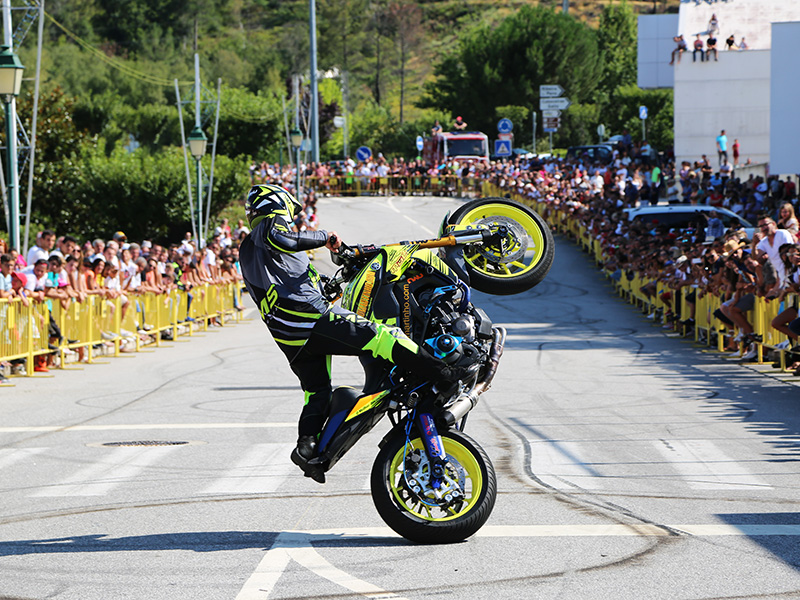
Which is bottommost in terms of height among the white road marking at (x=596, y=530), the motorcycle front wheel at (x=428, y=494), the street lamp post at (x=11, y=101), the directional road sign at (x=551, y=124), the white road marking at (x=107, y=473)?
the white road marking at (x=107, y=473)

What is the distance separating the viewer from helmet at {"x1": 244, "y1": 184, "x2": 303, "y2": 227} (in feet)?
22.8

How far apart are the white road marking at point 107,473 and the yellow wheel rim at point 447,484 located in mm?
2767

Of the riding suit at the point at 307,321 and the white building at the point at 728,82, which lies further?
the white building at the point at 728,82

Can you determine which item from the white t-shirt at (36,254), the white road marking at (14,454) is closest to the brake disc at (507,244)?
the white road marking at (14,454)

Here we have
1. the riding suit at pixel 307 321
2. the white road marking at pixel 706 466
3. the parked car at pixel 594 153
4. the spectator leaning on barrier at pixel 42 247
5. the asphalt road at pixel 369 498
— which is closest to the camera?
the asphalt road at pixel 369 498

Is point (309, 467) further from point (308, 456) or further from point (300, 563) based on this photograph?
point (300, 563)

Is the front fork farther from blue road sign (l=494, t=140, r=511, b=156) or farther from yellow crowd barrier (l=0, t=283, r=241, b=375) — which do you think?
blue road sign (l=494, t=140, r=511, b=156)

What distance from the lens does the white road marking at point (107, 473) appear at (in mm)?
8492

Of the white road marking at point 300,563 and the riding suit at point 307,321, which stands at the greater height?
the riding suit at point 307,321

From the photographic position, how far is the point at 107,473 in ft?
30.2

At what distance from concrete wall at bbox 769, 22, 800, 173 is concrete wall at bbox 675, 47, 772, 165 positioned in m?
16.7

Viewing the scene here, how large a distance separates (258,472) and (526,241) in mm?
2957

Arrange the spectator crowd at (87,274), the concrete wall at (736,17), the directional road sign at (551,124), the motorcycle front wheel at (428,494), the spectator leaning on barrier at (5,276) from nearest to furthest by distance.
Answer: the motorcycle front wheel at (428,494), the spectator leaning on barrier at (5,276), the spectator crowd at (87,274), the directional road sign at (551,124), the concrete wall at (736,17)

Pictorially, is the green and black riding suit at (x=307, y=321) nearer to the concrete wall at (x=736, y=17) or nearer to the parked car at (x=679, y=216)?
the parked car at (x=679, y=216)
